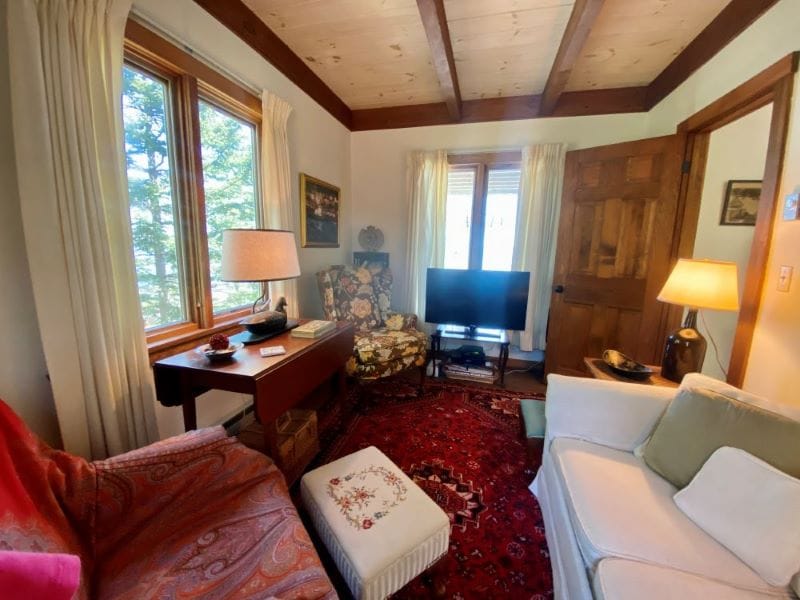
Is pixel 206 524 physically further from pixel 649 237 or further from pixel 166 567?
pixel 649 237

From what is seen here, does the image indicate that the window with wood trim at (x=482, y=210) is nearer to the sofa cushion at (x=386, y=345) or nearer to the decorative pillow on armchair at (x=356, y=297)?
the decorative pillow on armchair at (x=356, y=297)

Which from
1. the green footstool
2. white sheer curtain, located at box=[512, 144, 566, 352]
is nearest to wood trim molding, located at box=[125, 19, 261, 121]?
white sheer curtain, located at box=[512, 144, 566, 352]

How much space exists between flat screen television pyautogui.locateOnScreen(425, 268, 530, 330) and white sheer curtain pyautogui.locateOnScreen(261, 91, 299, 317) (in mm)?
1387

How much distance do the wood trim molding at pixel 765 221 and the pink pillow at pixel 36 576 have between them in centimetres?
258

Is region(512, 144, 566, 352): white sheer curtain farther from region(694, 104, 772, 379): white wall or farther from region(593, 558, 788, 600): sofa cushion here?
region(593, 558, 788, 600): sofa cushion

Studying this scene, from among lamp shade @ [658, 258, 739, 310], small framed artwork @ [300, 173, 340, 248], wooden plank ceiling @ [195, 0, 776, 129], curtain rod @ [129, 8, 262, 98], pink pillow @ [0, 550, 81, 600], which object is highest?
wooden plank ceiling @ [195, 0, 776, 129]

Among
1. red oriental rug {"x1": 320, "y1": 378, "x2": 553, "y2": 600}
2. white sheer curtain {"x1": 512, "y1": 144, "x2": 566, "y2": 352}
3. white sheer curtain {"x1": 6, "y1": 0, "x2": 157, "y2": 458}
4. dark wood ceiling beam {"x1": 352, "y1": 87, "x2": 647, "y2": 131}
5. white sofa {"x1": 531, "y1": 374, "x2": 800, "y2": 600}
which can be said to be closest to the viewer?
white sofa {"x1": 531, "y1": 374, "x2": 800, "y2": 600}

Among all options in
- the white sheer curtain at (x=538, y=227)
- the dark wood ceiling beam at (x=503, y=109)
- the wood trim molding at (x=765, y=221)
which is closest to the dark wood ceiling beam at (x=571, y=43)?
the dark wood ceiling beam at (x=503, y=109)

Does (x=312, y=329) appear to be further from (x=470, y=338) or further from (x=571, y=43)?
(x=571, y=43)

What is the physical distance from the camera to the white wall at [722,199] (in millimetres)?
2488

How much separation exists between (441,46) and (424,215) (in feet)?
4.77

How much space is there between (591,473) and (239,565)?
3.99 feet

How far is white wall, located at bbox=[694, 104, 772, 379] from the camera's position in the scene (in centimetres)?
249

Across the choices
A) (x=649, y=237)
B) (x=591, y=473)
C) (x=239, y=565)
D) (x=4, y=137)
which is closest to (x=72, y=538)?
(x=239, y=565)
